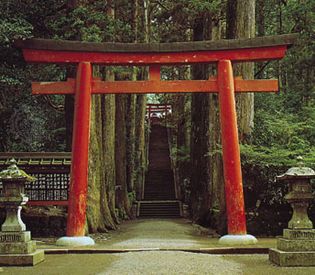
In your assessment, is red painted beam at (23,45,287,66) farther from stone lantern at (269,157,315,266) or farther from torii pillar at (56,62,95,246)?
stone lantern at (269,157,315,266)

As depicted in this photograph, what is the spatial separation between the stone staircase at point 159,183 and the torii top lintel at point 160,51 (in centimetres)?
1414

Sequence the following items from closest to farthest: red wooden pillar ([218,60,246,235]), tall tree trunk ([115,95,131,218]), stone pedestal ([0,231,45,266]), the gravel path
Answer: the gravel path, stone pedestal ([0,231,45,266]), red wooden pillar ([218,60,246,235]), tall tree trunk ([115,95,131,218])

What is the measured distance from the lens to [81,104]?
11742mm

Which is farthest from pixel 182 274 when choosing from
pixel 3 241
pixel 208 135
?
pixel 208 135

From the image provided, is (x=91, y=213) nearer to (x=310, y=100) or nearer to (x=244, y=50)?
(x=244, y=50)

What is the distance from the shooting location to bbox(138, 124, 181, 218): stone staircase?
1020 inches

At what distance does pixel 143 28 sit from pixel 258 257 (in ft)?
54.2

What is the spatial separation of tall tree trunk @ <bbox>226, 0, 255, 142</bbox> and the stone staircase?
491 inches

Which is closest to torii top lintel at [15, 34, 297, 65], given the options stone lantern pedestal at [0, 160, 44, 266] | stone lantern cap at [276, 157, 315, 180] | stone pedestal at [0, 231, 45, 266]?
stone lantern pedestal at [0, 160, 44, 266]

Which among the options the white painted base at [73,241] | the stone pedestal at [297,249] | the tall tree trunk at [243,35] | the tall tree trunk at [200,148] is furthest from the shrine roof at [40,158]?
the stone pedestal at [297,249]

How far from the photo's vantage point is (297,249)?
25.7 ft

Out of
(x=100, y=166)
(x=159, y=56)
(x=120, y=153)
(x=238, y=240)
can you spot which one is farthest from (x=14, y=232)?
(x=120, y=153)

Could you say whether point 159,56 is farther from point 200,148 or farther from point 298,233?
point 200,148

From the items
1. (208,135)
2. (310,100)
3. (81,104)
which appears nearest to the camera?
(81,104)
